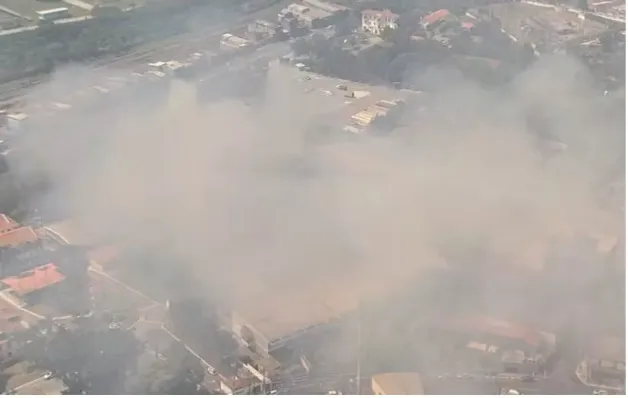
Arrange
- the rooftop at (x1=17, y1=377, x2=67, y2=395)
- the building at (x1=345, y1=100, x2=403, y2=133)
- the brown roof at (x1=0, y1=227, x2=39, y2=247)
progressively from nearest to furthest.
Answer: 1. the rooftop at (x1=17, y1=377, x2=67, y2=395)
2. the brown roof at (x1=0, y1=227, x2=39, y2=247)
3. the building at (x1=345, y1=100, x2=403, y2=133)

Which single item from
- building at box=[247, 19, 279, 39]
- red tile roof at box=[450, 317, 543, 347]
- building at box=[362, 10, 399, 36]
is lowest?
red tile roof at box=[450, 317, 543, 347]

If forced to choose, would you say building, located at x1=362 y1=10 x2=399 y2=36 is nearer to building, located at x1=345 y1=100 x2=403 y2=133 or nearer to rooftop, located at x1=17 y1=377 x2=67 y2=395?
building, located at x1=345 y1=100 x2=403 y2=133

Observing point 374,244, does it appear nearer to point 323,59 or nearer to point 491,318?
point 491,318

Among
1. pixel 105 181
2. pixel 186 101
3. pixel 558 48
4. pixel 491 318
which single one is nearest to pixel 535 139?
pixel 558 48

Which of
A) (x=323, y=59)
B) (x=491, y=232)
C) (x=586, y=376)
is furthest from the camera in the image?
(x=323, y=59)

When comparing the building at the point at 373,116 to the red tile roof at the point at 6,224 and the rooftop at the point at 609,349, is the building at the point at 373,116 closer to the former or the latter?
the rooftop at the point at 609,349

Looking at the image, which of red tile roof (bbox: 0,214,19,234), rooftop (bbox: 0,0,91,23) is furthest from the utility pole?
rooftop (bbox: 0,0,91,23)
